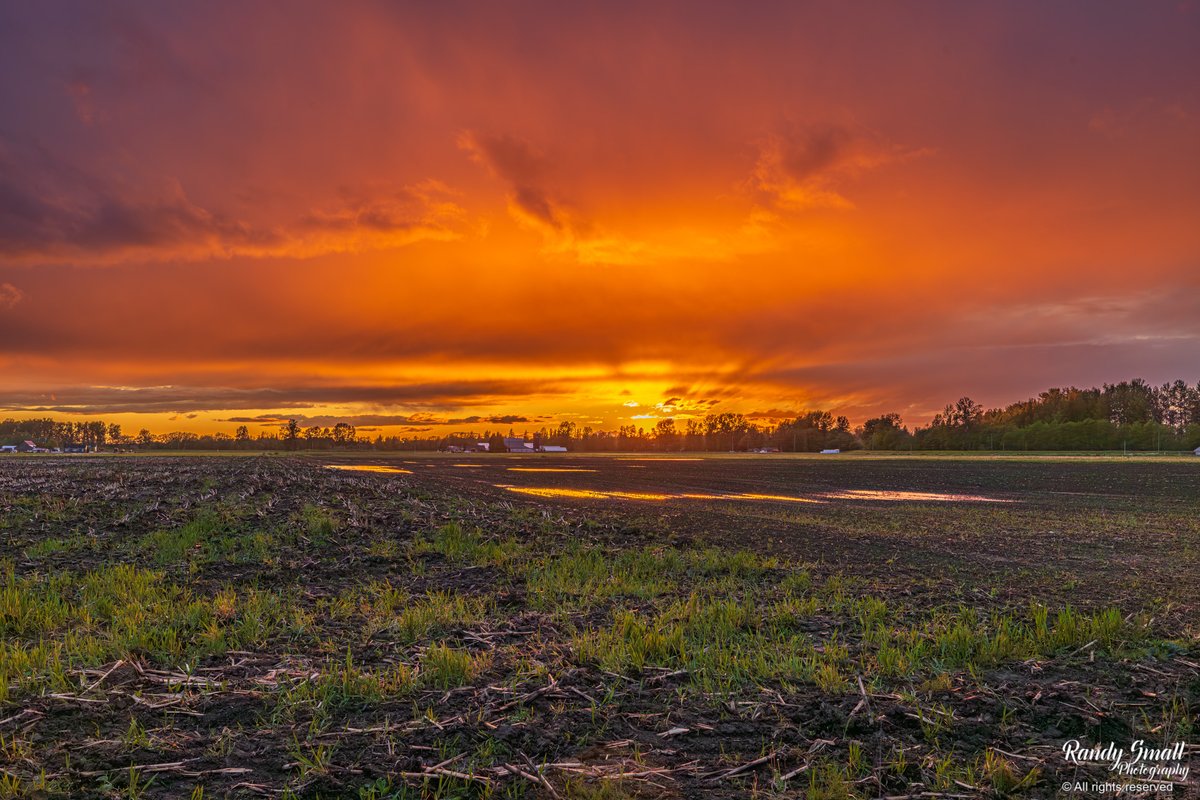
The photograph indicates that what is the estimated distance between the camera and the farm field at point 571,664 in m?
5.14

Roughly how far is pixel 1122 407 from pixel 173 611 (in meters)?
248

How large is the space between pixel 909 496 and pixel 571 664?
34.2m

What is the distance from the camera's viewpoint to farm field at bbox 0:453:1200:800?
5.14 m

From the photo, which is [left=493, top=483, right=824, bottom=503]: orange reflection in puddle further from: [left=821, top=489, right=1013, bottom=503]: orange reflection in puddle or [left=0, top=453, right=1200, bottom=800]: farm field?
[left=0, top=453, right=1200, bottom=800]: farm field

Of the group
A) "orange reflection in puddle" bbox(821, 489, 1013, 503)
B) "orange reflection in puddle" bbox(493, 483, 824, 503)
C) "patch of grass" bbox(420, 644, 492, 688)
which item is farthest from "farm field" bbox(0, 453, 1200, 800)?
"orange reflection in puddle" bbox(493, 483, 824, 503)

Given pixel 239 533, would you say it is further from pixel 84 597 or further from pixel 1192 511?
pixel 1192 511

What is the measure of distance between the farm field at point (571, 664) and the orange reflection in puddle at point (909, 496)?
16956mm

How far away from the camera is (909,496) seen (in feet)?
119

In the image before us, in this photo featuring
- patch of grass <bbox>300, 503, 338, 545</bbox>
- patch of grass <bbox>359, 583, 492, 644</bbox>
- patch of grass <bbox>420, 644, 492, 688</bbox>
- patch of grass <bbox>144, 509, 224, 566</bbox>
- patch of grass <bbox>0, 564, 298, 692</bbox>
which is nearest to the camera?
patch of grass <bbox>420, 644, 492, 688</bbox>

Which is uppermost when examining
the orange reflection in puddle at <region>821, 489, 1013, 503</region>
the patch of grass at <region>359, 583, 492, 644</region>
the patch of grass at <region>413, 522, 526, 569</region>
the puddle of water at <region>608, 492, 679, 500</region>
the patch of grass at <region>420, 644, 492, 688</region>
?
the patch of grass at <region>420, 644, 492, 688</region>

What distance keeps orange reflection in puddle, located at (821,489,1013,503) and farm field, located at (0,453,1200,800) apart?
17.0m

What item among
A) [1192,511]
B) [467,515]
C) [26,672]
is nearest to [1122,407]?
[1192,511]

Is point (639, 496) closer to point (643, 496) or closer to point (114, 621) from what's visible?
point (643, 496)

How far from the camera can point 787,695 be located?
6.61 metres
